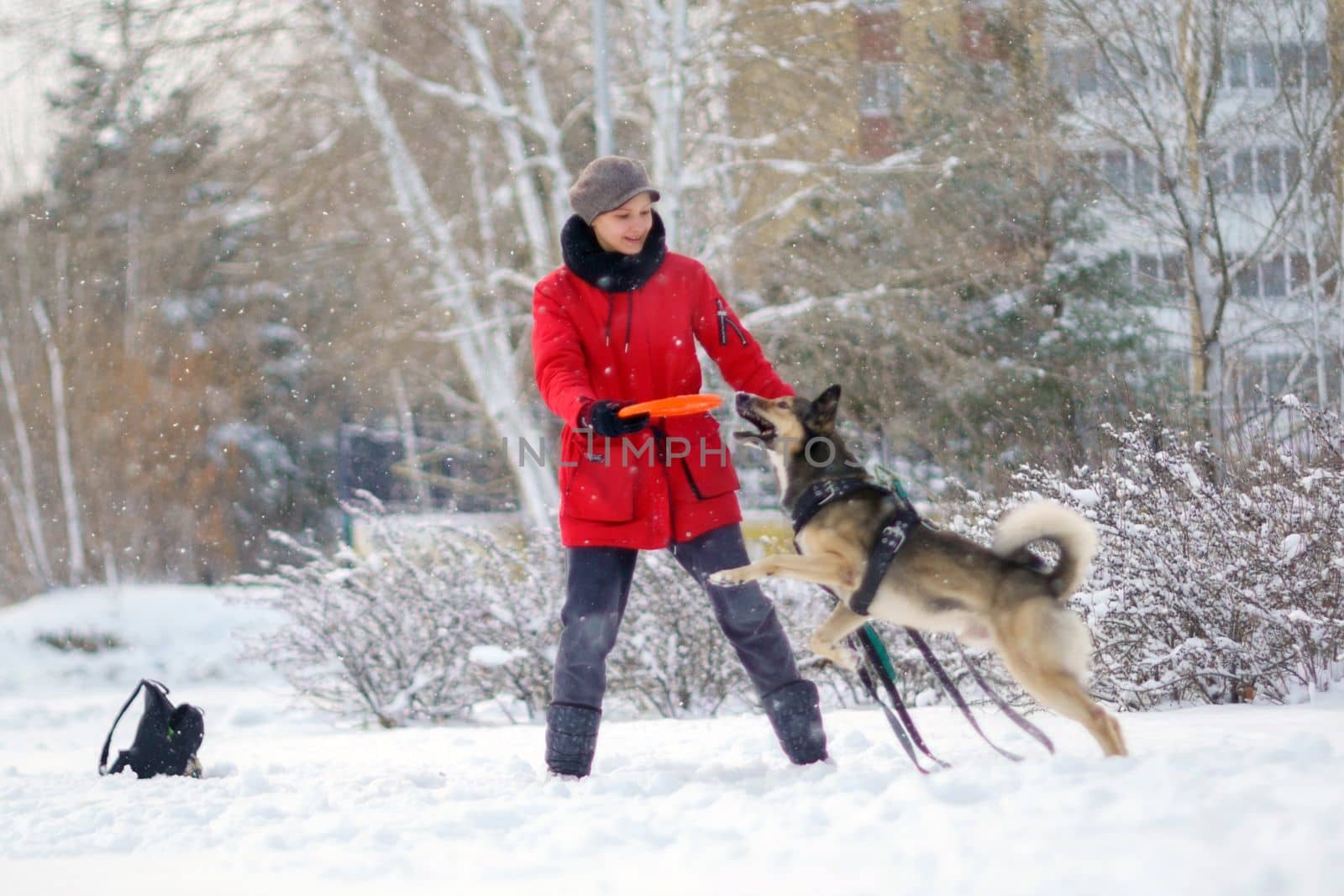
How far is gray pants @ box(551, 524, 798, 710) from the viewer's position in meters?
3.77

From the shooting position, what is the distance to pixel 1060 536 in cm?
339

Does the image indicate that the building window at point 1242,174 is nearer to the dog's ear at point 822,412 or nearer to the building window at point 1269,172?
the building window at point 1269,172

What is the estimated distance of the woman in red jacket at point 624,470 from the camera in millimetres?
3754

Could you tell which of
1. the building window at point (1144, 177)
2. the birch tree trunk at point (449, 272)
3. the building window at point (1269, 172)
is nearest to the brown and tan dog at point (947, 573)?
the birch tree trunk at point (449, 272)

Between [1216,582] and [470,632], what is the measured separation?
15.8 feet

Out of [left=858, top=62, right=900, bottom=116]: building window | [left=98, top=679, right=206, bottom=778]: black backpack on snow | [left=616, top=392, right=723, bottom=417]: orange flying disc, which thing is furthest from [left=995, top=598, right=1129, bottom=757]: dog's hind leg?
[left=858, top=62, right=900, bottom=116]: building window

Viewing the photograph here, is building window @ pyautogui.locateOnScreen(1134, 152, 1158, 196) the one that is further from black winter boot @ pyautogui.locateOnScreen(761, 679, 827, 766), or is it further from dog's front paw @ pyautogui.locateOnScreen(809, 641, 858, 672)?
black winter boot @ pyautogui.locateOnScreen(761, 679, 827, 766)

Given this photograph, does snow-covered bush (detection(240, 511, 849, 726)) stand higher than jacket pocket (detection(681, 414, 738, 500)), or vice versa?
jacket pocket (detection(681, 414, 738, 500))

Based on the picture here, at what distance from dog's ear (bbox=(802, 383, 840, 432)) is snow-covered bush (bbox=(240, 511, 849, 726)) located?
12.4ft

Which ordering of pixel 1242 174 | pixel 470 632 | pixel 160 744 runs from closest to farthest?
pixel 160 744
pixel 470 632
pixel 1242 174

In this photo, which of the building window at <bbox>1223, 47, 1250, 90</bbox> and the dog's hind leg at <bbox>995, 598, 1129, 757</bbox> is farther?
the building window at <bbox>1223, 47, 1250, 90</bbox>

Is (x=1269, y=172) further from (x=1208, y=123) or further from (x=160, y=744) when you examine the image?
(x=160, y=744)

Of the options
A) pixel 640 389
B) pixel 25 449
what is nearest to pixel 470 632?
pixel 640 389

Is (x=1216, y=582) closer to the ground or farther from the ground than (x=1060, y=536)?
closer to the ground
